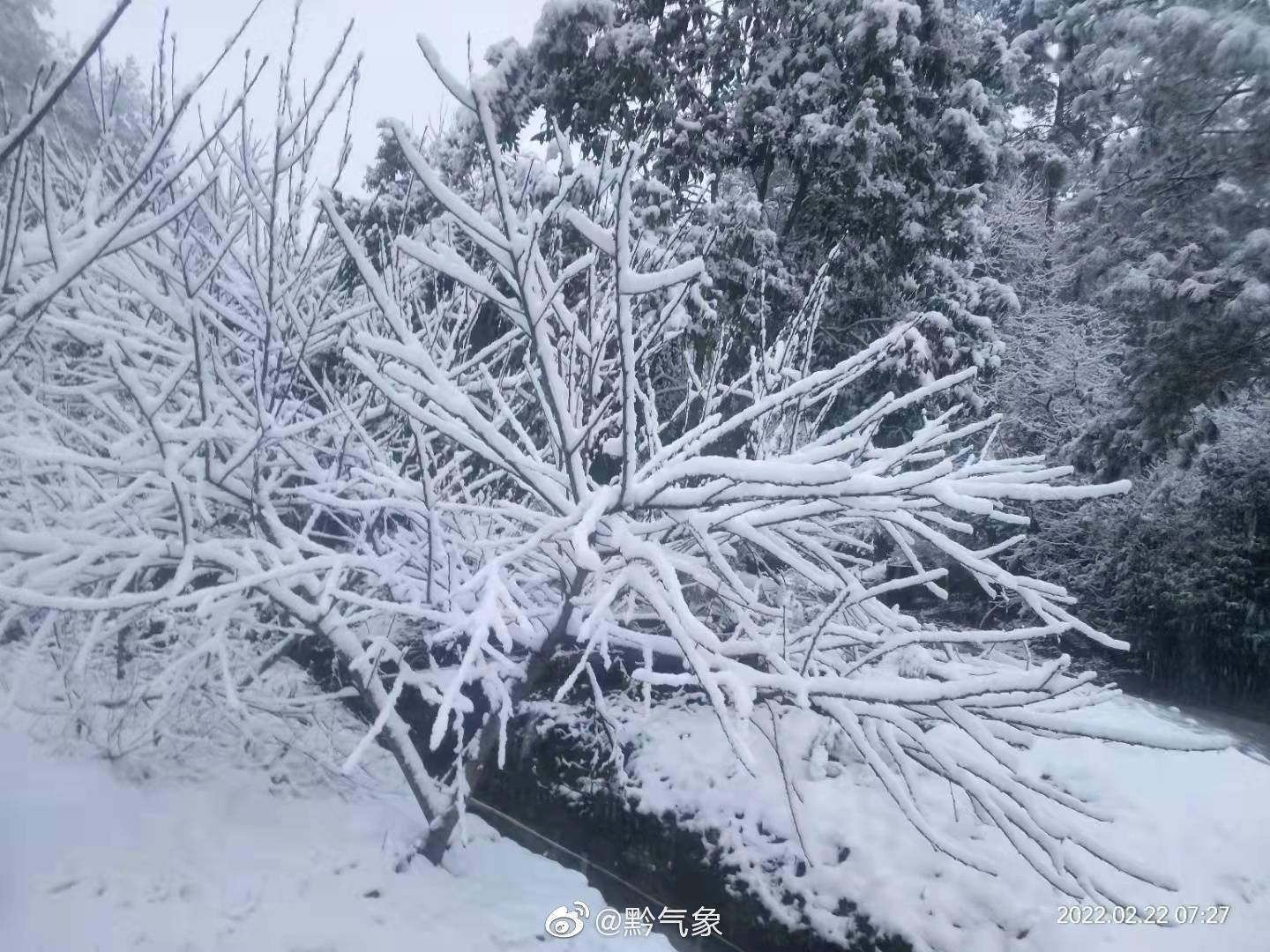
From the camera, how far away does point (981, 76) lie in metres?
8.38

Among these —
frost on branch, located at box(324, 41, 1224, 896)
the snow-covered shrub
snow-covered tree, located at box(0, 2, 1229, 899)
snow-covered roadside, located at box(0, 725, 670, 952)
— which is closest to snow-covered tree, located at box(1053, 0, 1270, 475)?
the snow-covered shrub

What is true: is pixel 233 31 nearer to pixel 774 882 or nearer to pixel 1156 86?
pixel 774 882

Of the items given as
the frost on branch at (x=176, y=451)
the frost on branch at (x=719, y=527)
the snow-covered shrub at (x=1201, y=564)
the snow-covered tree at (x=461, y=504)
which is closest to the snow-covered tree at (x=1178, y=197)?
the snow-covered shrub at (x=1201, y=564)

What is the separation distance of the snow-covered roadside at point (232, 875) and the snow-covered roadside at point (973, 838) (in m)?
0.86

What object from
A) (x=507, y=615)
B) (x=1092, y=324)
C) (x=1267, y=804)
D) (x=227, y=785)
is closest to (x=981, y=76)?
(x=1092, y=324)

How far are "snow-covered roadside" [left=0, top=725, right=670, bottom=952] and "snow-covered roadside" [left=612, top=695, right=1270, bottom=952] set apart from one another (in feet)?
2.81

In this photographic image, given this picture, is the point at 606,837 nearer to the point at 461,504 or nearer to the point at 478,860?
the point at 478,860

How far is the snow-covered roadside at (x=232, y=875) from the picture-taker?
3342 mm

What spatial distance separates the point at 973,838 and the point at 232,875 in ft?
12.4

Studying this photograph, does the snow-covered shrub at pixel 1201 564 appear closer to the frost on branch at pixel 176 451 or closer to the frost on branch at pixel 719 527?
the frost on branch at pixel 719 527

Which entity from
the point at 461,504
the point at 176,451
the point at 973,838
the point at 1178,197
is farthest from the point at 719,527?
the point at 1178,197

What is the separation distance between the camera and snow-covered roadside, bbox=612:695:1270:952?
326 centimetres

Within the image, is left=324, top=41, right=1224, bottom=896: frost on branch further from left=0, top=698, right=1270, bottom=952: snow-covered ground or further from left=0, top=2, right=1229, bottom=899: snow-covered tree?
left=0, top=698, right=1270, bottom=952: snow-covered ground

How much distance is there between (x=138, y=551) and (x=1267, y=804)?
231 inches
